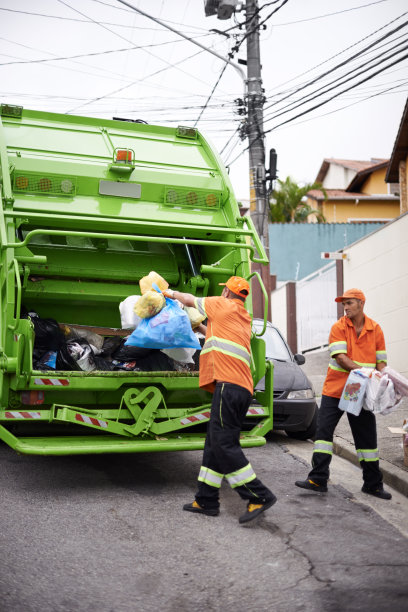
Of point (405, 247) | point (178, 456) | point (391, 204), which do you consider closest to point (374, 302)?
point (405, 247)

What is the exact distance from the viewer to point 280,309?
19.6 meters

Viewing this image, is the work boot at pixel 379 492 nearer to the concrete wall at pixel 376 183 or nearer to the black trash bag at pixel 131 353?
the black trash bag at pixel 131 353

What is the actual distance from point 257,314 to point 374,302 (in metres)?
3.68

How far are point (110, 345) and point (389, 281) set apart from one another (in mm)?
7514

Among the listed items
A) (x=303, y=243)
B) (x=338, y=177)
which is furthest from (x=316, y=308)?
(x=338, y=177)

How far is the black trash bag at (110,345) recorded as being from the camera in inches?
254

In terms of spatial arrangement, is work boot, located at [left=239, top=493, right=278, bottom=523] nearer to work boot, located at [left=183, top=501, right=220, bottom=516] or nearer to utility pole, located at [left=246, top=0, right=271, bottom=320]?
work boot, located at [left=183, top=501, right=220, bottom=516]

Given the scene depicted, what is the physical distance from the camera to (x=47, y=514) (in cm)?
482

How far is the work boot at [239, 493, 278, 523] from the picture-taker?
4.70 meters

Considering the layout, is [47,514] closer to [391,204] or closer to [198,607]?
[198,607]

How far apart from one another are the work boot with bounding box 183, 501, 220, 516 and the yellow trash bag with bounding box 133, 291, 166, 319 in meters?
1.44

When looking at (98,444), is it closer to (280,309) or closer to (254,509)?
(254,509)

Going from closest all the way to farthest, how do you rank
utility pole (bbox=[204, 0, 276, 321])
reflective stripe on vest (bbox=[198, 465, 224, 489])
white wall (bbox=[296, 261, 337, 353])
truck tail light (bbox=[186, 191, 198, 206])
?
reflective stripe on vest (bbox=[198, 465, 224, 489]) < truck tail light (bbox=[186, 191, 198, 206]) < utility pole (bbox=[204, 0, 276, 321]) < white wall (bbox=[296, 261, 337, 353])

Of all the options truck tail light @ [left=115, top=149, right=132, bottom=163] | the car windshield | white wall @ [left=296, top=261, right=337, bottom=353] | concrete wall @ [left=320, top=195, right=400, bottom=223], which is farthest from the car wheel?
concrete wall @ [left=320, top=195, right=400, bottom=223]
